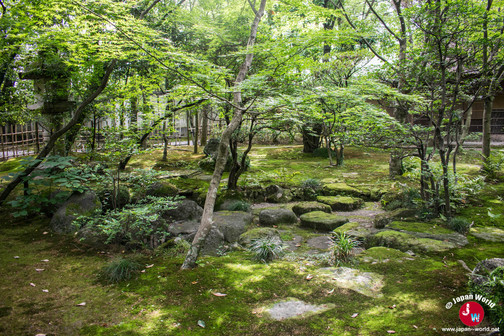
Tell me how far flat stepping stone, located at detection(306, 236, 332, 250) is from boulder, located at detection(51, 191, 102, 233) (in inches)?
160

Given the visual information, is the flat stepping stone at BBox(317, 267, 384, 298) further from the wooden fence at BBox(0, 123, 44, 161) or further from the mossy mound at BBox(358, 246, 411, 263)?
the wooden fence at BBox(0, 123, 44, 161)

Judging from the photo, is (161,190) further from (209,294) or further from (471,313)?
(471,313)

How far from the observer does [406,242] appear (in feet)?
15.0

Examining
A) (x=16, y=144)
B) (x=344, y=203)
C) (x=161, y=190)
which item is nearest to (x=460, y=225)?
(x=344, y=203)

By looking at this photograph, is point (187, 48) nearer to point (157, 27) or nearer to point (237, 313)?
point (157, 27)

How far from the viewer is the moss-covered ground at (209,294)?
285 centimetres

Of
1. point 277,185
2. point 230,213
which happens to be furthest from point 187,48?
point 230,213

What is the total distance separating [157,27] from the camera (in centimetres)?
1142

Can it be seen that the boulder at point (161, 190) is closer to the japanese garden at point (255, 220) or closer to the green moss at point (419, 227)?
the japanese garden at point (255, 220)

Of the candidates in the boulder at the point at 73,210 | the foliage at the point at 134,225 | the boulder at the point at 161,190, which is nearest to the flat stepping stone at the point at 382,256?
the foliage at the point at 134,225

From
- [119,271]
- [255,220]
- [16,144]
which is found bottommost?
[255,220]

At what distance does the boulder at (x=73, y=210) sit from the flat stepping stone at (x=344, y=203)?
18.5 ft

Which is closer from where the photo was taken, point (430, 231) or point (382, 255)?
point (382, 255)

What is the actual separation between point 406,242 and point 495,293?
2.06 meters
